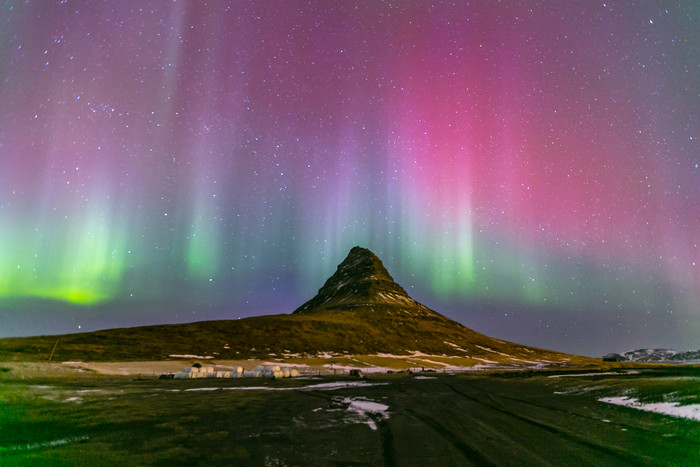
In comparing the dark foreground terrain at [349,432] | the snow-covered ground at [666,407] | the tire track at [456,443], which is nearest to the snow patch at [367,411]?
the dark foreground terrain at [349,432]

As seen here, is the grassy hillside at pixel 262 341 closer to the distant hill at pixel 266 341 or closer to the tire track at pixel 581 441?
the distant hill at pixel 266 341

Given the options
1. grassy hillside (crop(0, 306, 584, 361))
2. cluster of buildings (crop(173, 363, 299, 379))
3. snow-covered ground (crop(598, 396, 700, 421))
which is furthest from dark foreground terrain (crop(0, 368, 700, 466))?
grassy hillside (crop(0, 306, 584, 361))

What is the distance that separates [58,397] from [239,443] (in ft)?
76.2

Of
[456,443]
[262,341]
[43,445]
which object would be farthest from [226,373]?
[262,341]

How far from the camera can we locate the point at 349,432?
633 inches

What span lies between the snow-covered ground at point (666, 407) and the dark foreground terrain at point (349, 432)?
2.14 ft

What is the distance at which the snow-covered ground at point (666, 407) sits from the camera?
18.1m

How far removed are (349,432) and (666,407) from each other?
1709 cm

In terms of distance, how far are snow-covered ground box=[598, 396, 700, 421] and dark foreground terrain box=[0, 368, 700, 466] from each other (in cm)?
65

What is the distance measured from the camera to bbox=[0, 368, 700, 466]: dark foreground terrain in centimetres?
1223

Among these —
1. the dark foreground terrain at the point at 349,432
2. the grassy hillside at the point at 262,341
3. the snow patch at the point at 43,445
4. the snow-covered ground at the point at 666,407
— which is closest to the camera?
the dark foreground terrain at the point at 349,432

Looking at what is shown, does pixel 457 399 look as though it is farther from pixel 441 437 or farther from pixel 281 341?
pixel 281 341

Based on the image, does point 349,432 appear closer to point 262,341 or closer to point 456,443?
point 456,443

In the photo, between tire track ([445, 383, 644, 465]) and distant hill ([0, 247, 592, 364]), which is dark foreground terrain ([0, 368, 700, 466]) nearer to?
tire track ([445, 383, 644, 465])
